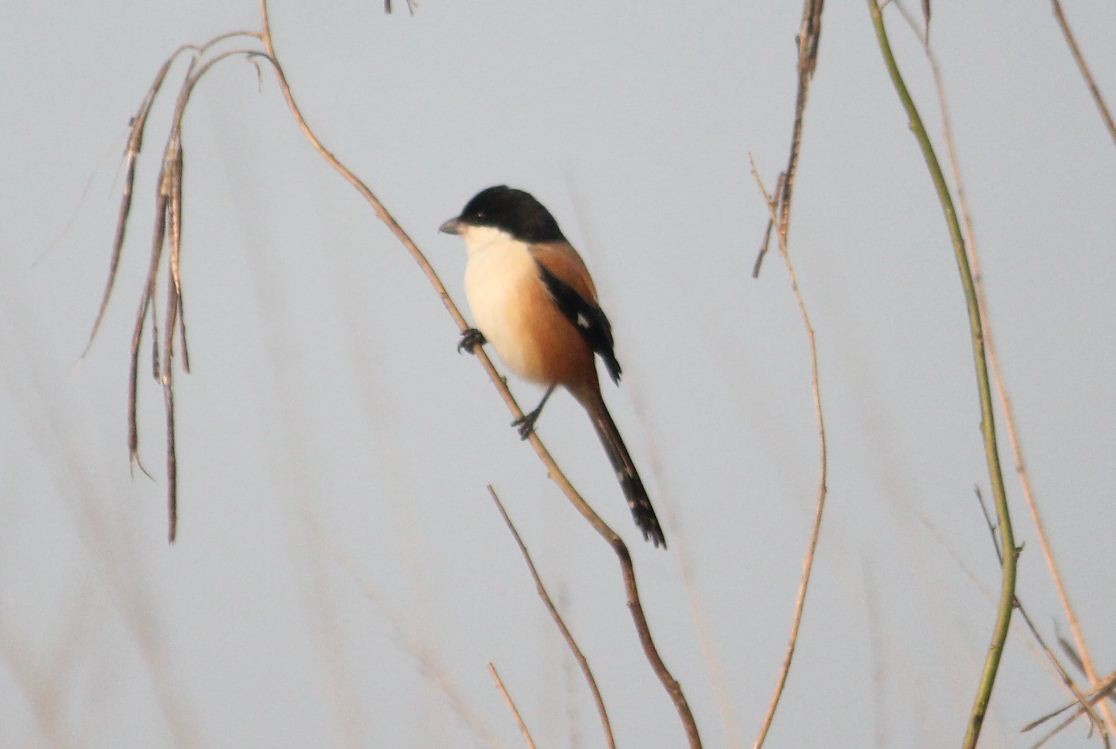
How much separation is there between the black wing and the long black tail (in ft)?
0.28

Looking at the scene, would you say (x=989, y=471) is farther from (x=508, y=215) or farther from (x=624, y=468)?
(x=508, y=215)

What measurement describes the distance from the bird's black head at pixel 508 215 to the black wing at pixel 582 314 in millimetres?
149

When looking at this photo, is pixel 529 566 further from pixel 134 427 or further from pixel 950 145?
pixel 950 145

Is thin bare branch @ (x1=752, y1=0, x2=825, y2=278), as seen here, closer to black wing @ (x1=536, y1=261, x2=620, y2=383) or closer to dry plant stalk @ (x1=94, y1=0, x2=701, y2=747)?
dry plant stalk @ (x1=94, y1=0, x2=701, y2=747)

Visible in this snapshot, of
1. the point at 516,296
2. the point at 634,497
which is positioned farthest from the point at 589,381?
the point at 634,497

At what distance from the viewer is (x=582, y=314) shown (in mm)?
2887

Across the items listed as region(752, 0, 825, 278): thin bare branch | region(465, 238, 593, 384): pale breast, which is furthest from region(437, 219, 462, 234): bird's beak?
region(752, 0, 825, 278): thin bare branch

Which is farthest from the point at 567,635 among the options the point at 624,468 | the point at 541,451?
the point at 624,468

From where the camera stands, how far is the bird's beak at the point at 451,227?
10.0 ft

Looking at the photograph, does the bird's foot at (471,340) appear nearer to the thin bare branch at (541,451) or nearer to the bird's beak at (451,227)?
the bird's beak at (451,227)

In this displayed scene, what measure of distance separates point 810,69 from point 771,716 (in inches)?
23.0

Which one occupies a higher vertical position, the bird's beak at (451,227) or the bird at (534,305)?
the bird's beak at (451,227)

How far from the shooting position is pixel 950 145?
133 centimetres

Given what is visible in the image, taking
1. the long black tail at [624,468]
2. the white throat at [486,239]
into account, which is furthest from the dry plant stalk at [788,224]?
the white throat at [486,239]
